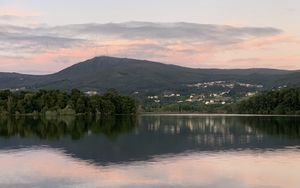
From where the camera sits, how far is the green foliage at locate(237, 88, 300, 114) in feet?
468

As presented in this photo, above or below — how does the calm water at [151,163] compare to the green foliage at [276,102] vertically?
above

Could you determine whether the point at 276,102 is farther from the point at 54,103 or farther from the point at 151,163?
the point at 151,163

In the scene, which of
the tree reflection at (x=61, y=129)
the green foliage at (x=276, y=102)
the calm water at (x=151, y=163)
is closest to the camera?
the calm water at (x=151, y=163)

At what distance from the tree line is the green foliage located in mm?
41952

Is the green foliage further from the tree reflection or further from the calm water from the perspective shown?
the calm water

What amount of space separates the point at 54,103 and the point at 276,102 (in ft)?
195

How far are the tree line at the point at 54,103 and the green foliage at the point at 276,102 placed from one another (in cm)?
4195

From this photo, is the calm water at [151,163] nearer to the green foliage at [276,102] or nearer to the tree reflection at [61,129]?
the tree reflection at [61,129]

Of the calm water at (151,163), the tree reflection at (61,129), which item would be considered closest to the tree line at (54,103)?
the tree reflection at (61,129)

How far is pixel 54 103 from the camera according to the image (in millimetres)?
140000

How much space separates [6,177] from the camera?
95.7ft

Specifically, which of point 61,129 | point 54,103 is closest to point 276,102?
point 54,103

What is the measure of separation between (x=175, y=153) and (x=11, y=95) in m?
112

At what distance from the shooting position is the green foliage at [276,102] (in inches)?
5615
